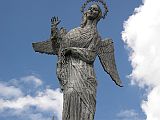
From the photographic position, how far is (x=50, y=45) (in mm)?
15367

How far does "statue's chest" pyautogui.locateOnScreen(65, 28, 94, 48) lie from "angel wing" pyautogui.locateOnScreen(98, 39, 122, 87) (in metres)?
0.64

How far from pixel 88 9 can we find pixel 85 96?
294 centimetres

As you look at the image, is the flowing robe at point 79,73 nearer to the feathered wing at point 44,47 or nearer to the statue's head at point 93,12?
the statue's head at point 93,12

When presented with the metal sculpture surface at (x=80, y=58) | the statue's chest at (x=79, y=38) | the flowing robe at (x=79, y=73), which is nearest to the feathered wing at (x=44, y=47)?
the metal sculpture surface at (x=80, y=58)

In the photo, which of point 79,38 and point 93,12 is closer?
point 79,38

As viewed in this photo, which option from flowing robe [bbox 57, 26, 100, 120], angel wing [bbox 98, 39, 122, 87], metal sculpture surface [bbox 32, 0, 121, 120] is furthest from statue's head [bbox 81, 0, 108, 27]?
angel wing [bbox 98, 39, 122, 87]

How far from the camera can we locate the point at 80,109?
544 inches

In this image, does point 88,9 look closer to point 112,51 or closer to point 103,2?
point 103,2

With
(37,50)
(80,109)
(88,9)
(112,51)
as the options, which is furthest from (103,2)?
(80,109)

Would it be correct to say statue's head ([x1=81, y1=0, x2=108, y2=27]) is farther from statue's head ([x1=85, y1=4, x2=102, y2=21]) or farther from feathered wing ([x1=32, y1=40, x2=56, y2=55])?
feathered wing ([x1=32, y1=40, x2=56, y2=55])

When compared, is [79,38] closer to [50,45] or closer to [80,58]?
[80,58]

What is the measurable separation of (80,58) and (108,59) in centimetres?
134

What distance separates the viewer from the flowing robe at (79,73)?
13844 mm

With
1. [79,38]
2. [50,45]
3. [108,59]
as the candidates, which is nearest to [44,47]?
[50,45]
